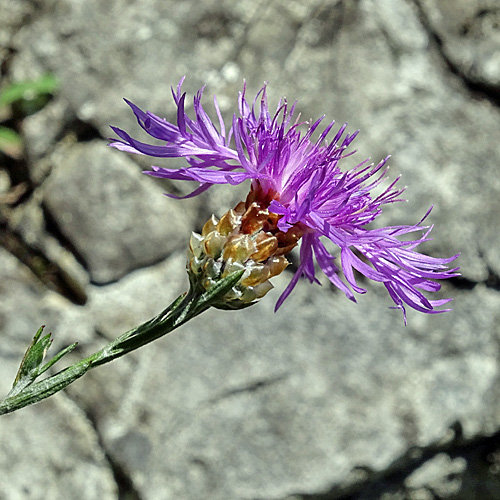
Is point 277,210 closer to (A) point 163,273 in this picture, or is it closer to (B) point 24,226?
(A) point 163,273

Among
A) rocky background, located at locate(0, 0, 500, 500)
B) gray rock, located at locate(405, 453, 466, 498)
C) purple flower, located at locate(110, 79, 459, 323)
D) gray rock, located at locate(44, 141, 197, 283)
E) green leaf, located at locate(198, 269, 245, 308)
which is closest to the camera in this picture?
green leaf, located at locate(198, 269, 245, 308)

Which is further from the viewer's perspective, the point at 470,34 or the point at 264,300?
the point at 470,34

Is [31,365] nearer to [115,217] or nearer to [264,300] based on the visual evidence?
[264,300]

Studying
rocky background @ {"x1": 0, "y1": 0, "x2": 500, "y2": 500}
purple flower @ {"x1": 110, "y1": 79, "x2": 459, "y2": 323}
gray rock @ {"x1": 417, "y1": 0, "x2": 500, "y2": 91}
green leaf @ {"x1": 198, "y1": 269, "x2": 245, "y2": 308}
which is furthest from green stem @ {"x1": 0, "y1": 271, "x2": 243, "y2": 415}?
gray rock @ {"x1": 417, "y1": 0, "x2": 500, "y2": 91}

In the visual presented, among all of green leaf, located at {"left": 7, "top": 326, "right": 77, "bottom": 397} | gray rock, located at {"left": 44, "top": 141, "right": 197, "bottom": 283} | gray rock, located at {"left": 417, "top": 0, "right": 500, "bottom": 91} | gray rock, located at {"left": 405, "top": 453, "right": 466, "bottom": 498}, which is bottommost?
gray rock, located at {"left": 405, "top": 453, "right": 466, "bottom": 498}

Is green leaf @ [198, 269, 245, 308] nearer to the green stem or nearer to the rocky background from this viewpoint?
the green stem

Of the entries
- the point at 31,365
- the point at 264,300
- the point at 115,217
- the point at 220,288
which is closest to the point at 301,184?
the point at 220,288
